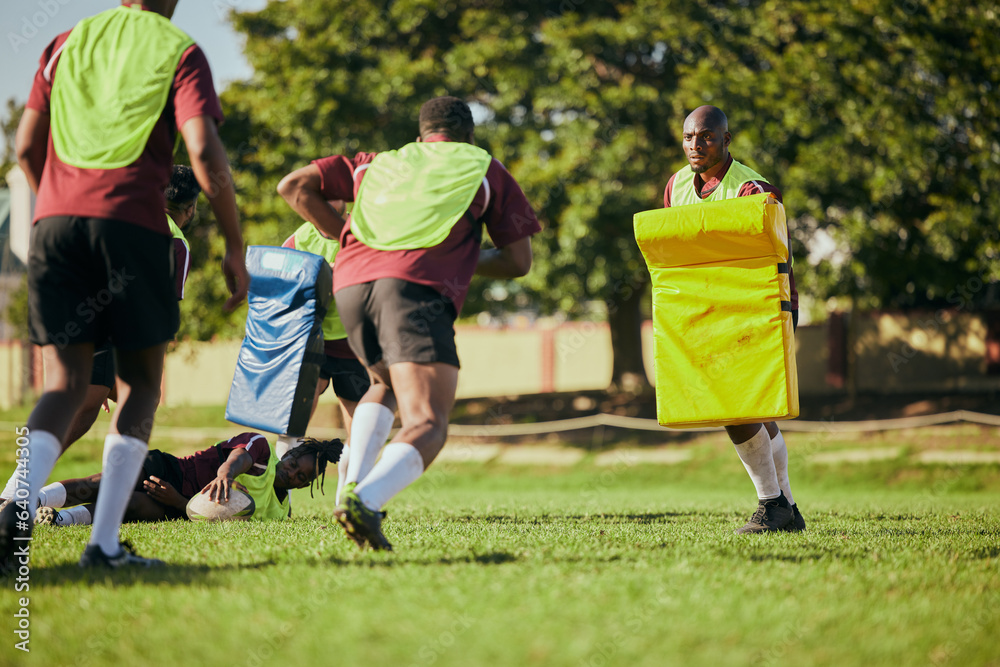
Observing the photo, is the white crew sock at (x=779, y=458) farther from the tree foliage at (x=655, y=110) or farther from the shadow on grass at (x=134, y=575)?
the tree foliage at (x=655, y=110)

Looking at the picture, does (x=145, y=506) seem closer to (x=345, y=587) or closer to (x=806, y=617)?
(x=345, y=587)

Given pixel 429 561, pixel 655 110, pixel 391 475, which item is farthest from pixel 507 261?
pixel 655 110

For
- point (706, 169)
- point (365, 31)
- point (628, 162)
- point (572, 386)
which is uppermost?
point (365, 31)

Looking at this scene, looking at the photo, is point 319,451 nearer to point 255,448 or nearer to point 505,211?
point 255,448

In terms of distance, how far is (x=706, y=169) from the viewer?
5160 mm

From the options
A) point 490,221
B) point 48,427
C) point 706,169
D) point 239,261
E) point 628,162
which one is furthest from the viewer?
point 628,162

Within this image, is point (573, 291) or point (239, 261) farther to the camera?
point (573, 291)

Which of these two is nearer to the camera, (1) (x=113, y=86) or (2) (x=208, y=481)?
(1) (x=113, y=86)

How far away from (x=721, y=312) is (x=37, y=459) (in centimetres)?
333

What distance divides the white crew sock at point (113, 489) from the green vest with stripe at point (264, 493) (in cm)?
239

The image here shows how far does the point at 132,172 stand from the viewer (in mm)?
3256

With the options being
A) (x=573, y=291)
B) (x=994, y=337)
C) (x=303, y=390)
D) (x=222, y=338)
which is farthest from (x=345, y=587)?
(x=994, y=337)

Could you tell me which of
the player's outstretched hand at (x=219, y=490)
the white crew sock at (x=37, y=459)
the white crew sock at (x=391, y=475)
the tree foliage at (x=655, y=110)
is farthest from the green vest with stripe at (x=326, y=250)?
the tree foliage at (x=655, y=110)

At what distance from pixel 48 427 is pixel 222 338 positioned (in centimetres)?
1428
